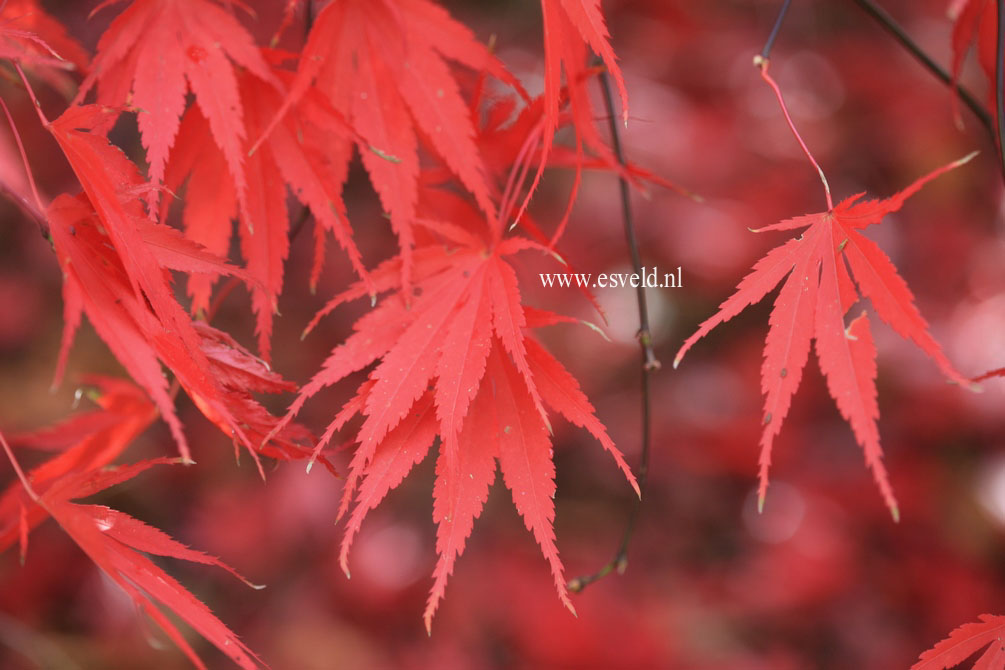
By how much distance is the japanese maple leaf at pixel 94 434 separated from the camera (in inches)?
24.6

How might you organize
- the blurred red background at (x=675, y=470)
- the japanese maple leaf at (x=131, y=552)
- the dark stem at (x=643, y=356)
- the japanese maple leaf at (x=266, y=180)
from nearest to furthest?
the japanese maple leaf at (x=131, y=552) → the japanese maple leaf at (x=266, y=180) → the dark stem at (x=643, y=356) → the blurred red background at (x=675, y=470)

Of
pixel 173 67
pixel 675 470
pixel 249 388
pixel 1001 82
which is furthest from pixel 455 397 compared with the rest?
pixel 675 470

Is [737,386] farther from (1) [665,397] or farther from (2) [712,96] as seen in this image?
(2) [712,96]

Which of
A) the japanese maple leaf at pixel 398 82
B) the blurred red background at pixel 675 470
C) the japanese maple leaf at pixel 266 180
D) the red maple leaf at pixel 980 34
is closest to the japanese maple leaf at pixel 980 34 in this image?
the red maple leaf at pixel 980 34

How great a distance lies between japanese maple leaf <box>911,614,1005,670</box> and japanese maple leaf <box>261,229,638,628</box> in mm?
241

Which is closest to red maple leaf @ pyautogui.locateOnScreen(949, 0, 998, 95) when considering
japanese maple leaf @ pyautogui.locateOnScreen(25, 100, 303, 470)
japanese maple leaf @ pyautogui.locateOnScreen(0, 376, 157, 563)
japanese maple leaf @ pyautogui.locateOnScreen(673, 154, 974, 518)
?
japanese maple leaf @ pyautogui.locateOnScreen(673, 154, 974, 518)

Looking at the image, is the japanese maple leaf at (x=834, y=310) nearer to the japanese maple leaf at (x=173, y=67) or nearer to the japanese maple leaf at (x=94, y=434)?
the japanese maple leaf at (x=173, y=67)

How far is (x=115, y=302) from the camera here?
17.0 inches

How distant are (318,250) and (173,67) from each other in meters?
0.16

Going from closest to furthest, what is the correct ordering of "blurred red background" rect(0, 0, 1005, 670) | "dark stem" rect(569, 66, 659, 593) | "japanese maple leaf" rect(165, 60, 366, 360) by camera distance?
"japanese maple leaf" rect(165, 60, 366, 360) → "dark stem" rect(569, 66, 659, 593) → "blurred red background" rect(0, 0, 1005, 670)

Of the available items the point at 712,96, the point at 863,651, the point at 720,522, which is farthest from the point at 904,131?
the point at 863,651

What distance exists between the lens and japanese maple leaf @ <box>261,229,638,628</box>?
45cm

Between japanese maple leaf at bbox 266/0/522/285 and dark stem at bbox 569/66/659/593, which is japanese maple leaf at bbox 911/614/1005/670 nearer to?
dark stem at bbox 569/66/659/593

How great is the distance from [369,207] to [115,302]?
59.0 inches
